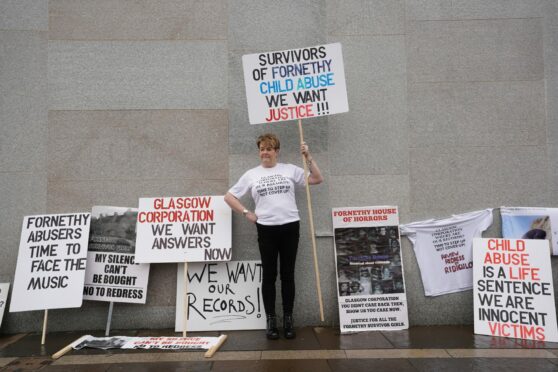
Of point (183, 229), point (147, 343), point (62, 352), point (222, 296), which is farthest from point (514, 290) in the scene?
point (62, 352)

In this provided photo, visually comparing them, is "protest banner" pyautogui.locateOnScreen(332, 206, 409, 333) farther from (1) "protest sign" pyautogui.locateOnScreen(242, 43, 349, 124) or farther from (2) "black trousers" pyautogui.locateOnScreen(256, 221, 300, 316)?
(1) "protest sign" pyautogui.locateOnScreen(242, 43, 349, 124)

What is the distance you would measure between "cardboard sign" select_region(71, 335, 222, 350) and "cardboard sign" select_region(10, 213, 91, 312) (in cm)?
42

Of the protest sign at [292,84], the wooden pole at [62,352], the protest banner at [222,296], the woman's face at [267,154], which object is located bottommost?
the wooden pole at [62,352]

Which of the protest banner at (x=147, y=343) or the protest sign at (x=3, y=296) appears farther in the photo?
the protest sign at (x=3, y=296)

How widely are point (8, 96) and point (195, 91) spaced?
86.8 inches

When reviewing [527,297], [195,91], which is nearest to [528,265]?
[527,297]

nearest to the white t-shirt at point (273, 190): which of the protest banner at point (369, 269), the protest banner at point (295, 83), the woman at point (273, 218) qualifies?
the woman at point (273, 218)

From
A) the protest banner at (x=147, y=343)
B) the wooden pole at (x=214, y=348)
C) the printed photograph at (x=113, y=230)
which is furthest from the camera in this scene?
the printed photograph at (x=113, y=230)

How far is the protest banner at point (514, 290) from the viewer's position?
13.6 feet

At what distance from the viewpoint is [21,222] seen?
471 centimetres

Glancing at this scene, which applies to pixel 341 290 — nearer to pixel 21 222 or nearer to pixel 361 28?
pixel 361 28

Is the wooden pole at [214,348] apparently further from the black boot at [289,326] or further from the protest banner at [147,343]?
the black boot at [289,326]

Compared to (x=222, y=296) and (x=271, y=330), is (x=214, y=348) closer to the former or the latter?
(x=271, y=330)

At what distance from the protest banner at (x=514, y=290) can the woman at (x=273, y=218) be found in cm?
206
